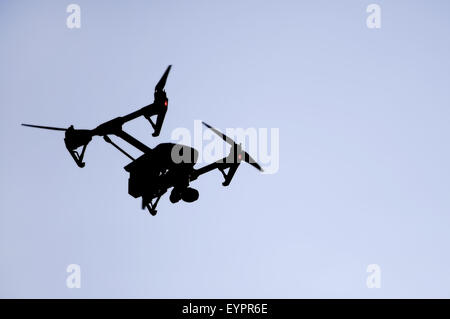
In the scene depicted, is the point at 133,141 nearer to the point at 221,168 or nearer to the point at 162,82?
the point at 162,82

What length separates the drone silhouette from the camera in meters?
19.2

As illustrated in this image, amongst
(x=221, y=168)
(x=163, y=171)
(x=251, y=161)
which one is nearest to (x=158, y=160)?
(x=163, y=171)

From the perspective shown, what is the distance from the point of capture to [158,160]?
64.3 feet

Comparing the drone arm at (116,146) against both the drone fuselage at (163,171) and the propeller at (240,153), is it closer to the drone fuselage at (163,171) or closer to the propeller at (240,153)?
the drone fuselage at (163,171)

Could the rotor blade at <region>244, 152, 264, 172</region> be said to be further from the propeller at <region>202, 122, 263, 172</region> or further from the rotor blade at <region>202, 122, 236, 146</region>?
the rotor blade at <region>202, 122, 236, 146</region>

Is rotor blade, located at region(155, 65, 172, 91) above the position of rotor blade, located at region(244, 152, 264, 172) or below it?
above

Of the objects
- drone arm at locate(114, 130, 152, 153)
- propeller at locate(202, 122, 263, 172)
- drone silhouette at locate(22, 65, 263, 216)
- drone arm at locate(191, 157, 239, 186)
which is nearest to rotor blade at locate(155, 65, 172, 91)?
drone silhouette at locate(22, 65, 263, 216)

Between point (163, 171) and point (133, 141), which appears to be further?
point (163, 171)

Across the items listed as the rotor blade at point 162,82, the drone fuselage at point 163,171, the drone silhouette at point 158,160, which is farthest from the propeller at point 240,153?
the rotor blade at point 162,82

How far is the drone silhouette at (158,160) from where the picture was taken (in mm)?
19234
